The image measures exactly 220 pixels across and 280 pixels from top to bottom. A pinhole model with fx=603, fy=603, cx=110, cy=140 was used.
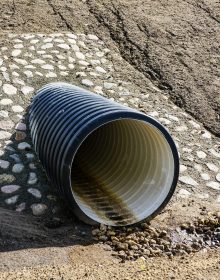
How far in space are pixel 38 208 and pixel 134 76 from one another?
2949 mm

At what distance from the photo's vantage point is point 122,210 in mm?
5559

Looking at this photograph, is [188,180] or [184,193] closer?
[184,193]

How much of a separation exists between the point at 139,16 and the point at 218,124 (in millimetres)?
2710

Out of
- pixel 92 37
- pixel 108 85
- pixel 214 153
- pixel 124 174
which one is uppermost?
pixel 124 174

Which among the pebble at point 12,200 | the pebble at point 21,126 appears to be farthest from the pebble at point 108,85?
the pebble at point 12,200

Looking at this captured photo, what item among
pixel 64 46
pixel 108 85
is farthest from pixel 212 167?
pixel 64 46

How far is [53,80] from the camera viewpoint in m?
7.38

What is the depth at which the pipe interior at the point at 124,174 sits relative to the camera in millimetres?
5445

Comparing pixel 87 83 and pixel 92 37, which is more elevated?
pixel 87 83

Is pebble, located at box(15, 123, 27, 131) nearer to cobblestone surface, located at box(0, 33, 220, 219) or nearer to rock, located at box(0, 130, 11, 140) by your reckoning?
cobblestone surface, located at box(0, 33, 220, 219)

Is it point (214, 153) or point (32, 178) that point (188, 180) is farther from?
point (32, 178)

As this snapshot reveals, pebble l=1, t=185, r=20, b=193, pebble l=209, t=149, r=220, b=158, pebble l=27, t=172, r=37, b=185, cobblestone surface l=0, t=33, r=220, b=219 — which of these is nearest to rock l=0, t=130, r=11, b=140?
cobblestone surface l=0, t=33, r=220, b=219

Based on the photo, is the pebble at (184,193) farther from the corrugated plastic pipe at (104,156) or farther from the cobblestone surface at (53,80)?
the corrugated plastic pipe at (104,156)

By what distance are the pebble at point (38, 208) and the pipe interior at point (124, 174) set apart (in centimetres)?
32
